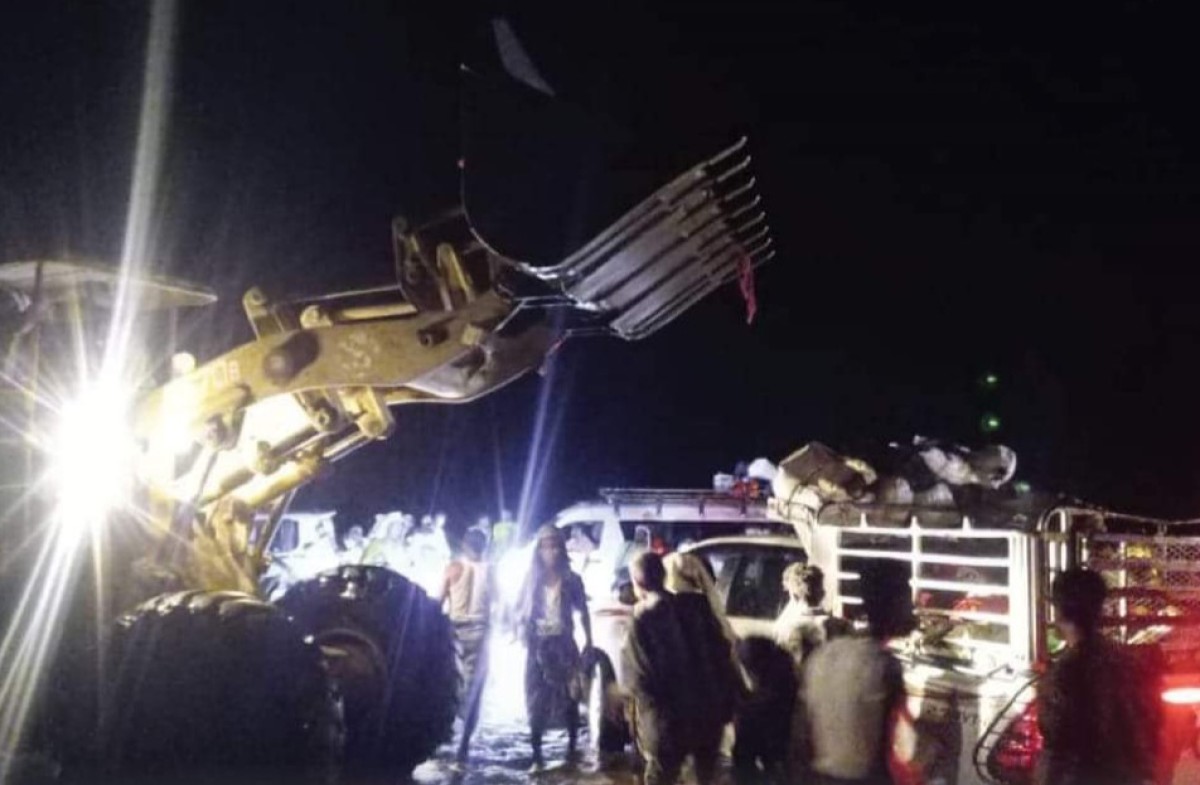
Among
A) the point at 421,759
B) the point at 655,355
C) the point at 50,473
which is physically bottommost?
the point at 421,759

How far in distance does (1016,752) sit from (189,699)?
14.2 ft

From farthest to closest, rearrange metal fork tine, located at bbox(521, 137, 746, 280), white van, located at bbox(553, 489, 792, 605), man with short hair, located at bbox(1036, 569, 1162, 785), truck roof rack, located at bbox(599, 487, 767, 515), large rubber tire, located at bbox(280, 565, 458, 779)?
truck roof rack, located at bbox(599, 487, 767, 515) → white van, located at bbox(553, 489, 792, 605) → large rubber tire, located at bbox(280, 565, 458, 779) → metal fork tine, located at bbox(521, 137, 746, 280) → man with short hair, located at bbox(1036, 569, 1162, 785)

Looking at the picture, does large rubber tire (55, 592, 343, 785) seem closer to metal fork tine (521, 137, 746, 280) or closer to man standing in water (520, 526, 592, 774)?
metal fork tine (521, 137, 746, 280)

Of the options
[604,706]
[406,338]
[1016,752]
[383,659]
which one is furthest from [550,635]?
[406,338]

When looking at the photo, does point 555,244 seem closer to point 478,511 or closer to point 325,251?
point 325,251

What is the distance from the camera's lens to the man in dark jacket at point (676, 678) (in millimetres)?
6293

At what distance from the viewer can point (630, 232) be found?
5.35 metres

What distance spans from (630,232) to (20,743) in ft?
13.9

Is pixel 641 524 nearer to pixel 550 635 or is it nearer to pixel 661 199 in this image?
pixel 550 635

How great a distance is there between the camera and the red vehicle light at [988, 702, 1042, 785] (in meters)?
6.47

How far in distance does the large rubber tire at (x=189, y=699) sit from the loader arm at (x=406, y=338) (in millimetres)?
1054

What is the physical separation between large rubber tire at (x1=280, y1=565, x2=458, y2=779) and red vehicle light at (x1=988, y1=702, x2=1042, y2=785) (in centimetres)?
342

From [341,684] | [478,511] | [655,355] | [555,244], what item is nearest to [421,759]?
[341,684]

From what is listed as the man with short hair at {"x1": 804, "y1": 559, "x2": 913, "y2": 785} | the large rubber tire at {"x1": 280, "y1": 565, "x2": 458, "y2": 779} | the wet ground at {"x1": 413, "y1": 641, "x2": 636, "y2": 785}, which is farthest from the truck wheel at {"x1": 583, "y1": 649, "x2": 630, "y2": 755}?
the man with short hair at {"x1": 804, "y1": 559, "x2": 913, "y2": 785}
